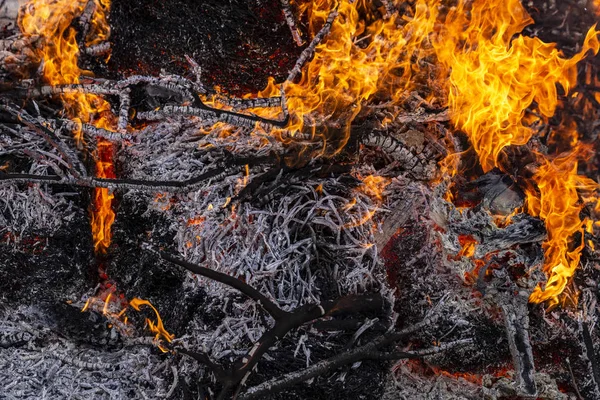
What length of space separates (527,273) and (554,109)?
0.96m

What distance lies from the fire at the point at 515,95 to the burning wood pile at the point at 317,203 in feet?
0.04

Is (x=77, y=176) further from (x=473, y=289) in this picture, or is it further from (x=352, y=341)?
(x=473, y=289)

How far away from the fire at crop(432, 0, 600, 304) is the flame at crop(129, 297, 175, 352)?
72.9 inches

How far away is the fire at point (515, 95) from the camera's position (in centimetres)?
320

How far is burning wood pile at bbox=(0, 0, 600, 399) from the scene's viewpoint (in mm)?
2766

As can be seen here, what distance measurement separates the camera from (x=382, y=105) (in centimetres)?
321

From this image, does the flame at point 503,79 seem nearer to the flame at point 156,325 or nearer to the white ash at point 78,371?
the flame at point 156,325

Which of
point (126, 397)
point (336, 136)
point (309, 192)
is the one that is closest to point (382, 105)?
point (336, 136)

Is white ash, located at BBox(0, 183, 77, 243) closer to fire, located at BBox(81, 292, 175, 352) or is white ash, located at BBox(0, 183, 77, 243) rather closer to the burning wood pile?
the burning wood pile

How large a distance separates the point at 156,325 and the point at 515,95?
227 centimetres

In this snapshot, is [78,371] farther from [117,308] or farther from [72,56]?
[72,56]

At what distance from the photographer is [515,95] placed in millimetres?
3289

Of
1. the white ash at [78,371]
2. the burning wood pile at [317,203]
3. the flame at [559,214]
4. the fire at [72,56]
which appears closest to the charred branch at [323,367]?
the burning wood pile at [317,203]

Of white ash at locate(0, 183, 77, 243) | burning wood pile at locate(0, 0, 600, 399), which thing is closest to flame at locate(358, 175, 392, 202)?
burning wood pile at locate(0, 0, 600, 399)
